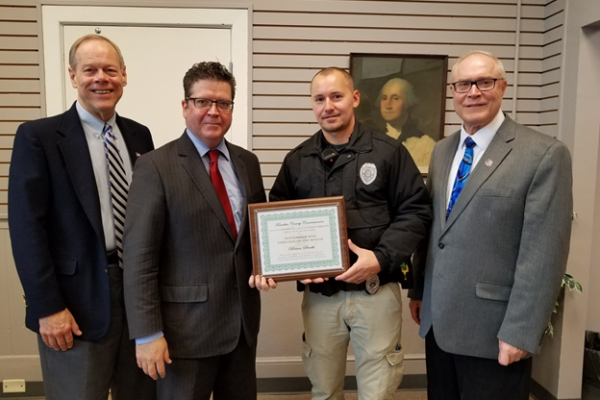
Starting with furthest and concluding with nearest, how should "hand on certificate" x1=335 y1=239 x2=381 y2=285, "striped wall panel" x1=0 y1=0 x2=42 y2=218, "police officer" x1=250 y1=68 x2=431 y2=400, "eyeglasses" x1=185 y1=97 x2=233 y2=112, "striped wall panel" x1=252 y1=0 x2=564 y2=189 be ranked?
"striped wall panel" x1=252 y1=0 x2=564 y2=189 → "striped wall panel" x1=0 y1=0 x2=42 y2=218 → "police officer" x1=250 y1=68 x2=431 y2=400 → "hand on certificate" x1=335 y1=239 x2=381 y2=285 → "eyeglasses" x1=185 y1=97 x2=233 y2=112

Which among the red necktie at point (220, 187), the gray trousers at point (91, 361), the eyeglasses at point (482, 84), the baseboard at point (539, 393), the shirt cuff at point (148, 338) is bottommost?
the baseboard at point (539, 393)

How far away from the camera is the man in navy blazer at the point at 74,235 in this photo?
1.57m

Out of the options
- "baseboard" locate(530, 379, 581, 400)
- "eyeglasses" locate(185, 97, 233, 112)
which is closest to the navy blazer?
"eyeglasses" locate(185, 97, 233, 112)

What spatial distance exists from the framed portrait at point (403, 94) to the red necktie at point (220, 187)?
160cm

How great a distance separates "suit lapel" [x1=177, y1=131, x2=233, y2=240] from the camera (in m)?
1.61

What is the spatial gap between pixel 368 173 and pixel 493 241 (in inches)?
23.6

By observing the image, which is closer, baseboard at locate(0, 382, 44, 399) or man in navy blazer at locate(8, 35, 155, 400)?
man in navy blazer at locate(8, 35, 155, 400)

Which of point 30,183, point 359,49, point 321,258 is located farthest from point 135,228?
point 359,49

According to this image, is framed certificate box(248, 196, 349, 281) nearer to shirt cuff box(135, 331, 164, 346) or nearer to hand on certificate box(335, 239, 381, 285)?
hand on certificate box(335, 239, 381, 285)

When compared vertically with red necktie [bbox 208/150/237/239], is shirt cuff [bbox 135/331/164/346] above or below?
below

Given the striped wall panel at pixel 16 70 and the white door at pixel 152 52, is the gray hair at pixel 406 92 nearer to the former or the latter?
the white door at pixel 152 52

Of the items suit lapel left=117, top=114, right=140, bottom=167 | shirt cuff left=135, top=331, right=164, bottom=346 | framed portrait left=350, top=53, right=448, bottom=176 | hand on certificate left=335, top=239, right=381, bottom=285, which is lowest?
shirt cuff left=135, top=331, right=164, bottom=346

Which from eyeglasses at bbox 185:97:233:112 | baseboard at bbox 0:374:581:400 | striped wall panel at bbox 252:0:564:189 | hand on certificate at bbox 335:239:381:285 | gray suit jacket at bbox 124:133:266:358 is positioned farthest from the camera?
baseboard at bbox 0:374:581:400

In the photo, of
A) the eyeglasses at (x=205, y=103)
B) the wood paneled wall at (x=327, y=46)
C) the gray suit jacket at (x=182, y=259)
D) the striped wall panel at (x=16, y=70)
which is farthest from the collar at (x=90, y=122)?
the striped wall panel at (x=16, y=70)
